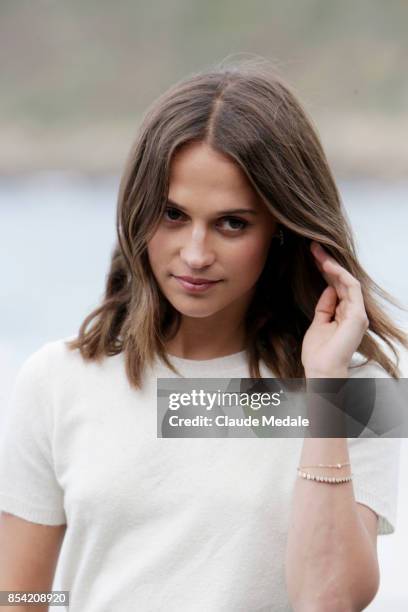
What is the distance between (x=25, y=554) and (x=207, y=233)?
1.71ft

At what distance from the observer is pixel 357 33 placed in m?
8.12

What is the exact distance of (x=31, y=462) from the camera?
1.60m

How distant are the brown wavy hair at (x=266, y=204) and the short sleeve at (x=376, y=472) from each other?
0.10m

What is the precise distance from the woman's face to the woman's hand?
0.12 meters

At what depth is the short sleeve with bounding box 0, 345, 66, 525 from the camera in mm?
1587

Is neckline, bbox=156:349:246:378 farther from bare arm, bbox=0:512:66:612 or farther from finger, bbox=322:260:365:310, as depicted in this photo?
bare arm, bbox=0:512:66:612

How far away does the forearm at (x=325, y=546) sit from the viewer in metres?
1.46

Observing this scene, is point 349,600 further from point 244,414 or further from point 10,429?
point 10,429

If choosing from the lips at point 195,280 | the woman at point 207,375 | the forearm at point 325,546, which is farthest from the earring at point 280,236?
the forearm at point 325,546

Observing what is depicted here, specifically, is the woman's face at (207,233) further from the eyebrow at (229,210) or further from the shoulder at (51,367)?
the shoulder at (51,367)

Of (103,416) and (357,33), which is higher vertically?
(357,33)

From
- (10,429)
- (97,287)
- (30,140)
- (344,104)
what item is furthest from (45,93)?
(10,429)

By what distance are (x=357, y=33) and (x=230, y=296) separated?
6933mm

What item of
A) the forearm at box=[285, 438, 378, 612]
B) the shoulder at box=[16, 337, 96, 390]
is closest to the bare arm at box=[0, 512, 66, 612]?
the shoulder at box=[16, 337, 96, 390]
